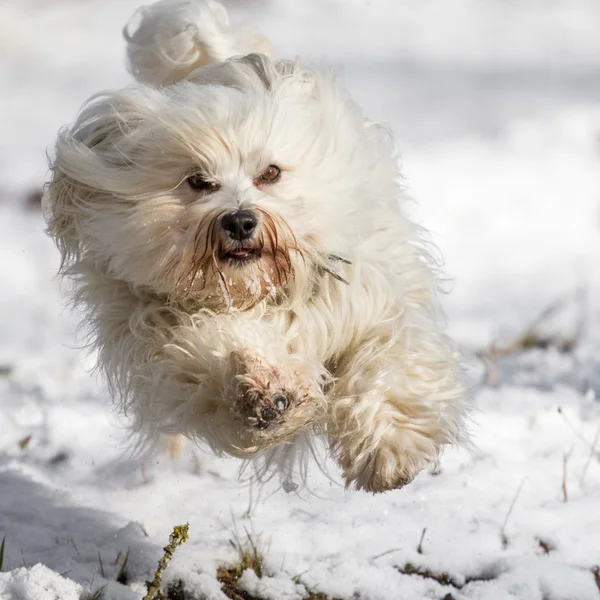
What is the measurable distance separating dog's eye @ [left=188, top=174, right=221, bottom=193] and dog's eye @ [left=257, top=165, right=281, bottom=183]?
0.40 feet

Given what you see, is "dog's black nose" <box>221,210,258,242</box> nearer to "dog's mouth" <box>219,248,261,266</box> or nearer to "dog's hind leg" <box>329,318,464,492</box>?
"dog's mouth" <box>219,248,261,266</box>

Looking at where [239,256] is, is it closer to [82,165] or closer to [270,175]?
[270,175]

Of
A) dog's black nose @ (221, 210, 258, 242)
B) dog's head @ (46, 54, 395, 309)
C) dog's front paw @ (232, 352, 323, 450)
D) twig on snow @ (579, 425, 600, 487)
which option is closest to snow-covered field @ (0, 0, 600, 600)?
twig on snow @ (579, 425, 600, 487)

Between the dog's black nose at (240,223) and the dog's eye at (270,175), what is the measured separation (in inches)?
7.7

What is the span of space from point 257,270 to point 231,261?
0.08 m

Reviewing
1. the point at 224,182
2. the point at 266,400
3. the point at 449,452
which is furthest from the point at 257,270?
the point at 449,452

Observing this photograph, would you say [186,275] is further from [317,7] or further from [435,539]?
[317,7]

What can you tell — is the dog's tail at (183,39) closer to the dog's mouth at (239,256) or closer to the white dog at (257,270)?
the white dog at (257,270)

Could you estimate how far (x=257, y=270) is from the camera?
2768 millimetres

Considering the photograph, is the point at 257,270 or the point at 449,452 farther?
the point at 449,452

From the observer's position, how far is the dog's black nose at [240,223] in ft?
8.73

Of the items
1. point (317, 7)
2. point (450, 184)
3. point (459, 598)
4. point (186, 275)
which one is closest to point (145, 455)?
point (186, 275)

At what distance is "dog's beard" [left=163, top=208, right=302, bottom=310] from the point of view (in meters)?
2.70

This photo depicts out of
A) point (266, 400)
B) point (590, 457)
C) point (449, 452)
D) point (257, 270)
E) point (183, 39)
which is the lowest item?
point (449, 452)
